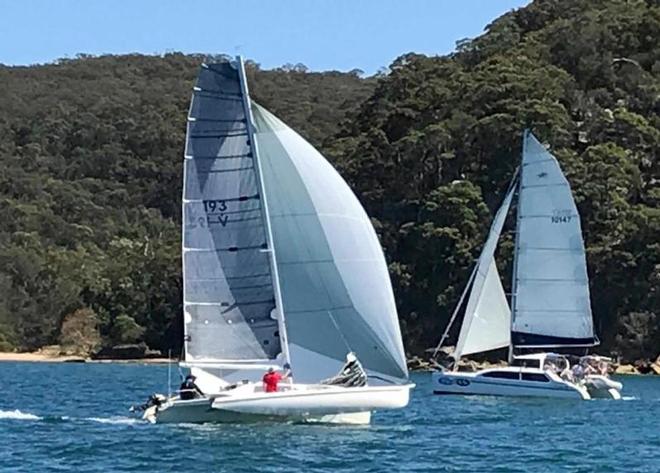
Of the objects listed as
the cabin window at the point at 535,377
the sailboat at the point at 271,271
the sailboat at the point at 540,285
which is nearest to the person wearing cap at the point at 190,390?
the sailboat at the point at 271,271

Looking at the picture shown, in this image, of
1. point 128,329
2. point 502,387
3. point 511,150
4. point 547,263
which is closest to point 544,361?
point 502,387

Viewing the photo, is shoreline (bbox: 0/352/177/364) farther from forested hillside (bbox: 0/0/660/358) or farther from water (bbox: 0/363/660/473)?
water (bbox: 0/363/660/473)

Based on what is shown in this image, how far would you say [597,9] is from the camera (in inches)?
4318

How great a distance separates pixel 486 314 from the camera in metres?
52.2

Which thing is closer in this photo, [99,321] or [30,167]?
[99,321]

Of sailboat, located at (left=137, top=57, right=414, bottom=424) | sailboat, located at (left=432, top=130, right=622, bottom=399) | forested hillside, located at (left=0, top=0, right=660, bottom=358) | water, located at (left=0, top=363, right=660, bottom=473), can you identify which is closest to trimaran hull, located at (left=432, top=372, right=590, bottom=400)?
sailboat, located at (left=432, top=130, right=622, bottom=399)

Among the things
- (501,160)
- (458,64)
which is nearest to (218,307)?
(501,160)

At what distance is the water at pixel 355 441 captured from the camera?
91.5 ft

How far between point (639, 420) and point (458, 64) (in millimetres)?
65201

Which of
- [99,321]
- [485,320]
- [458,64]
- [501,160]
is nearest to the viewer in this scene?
[485,320]

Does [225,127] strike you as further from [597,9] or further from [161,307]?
[597,9]

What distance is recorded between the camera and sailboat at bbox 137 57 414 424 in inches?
1253

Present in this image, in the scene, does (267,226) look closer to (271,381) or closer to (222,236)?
(222,236)

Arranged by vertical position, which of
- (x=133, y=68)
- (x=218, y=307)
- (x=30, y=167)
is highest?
(x=133, y=68)
